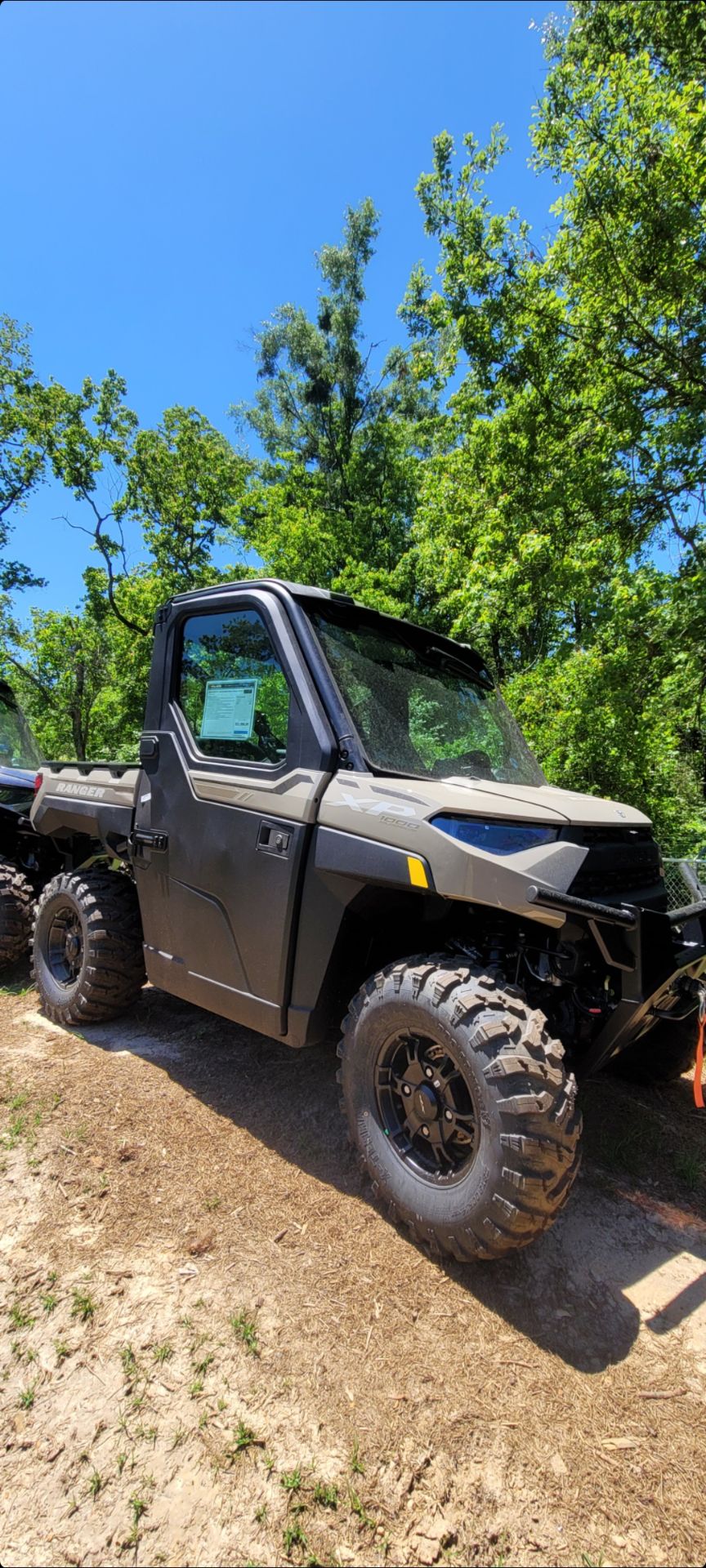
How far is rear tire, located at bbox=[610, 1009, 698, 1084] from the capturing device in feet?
10.8

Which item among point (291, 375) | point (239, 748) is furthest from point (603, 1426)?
point (291, 375)

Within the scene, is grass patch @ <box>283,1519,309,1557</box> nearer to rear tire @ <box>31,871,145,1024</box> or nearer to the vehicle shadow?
the vehicle shadow

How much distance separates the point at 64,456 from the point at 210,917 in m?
19.6

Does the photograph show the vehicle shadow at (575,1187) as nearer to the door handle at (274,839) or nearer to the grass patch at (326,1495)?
the grass patch at (326,1495)

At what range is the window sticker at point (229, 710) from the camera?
117 inches

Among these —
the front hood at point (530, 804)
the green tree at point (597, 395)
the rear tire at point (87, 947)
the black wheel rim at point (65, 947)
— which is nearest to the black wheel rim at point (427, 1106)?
the front hood at point (530, 804)

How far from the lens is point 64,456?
1845cm

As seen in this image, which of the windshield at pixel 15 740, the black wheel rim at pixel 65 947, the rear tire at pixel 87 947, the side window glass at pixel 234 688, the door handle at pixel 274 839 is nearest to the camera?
the door handle at pixel 274 839

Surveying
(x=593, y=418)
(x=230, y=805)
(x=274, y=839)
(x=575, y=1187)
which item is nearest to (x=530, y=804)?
(x=274, y=839)

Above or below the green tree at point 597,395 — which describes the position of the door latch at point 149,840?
below

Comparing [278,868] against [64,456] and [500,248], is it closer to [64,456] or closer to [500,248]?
[500,248]

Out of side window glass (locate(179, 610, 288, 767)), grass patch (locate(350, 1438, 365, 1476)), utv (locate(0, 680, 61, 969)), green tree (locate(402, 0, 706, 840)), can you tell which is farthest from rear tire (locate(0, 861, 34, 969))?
green tree (locate(402, 0, 706, 840))

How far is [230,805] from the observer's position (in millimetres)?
2854

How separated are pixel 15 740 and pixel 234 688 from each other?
11.9ft
